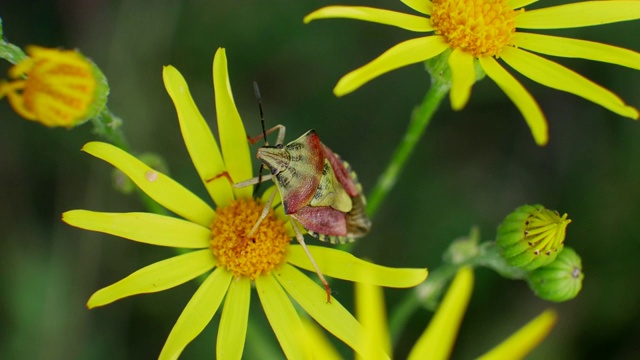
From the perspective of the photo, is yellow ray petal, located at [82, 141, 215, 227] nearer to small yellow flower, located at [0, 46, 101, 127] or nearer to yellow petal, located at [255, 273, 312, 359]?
small yellow flower, located at [0, 46, 101, 127]

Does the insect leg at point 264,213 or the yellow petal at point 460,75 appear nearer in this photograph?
the yellow petal at point 460,75

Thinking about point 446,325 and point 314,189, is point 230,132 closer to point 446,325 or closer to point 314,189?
point 314,189

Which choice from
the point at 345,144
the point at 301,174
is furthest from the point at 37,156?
the point at 301,174

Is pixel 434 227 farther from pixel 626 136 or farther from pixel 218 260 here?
pixel 218 260

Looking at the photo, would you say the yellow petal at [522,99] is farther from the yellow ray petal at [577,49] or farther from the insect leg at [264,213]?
the insect leg at [264,213]

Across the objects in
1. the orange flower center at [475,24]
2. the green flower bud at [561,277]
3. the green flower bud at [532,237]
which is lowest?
the green flower bud at [561,277]

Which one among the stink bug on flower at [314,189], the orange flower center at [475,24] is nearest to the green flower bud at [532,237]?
the stink bug on flower at [314,189]
